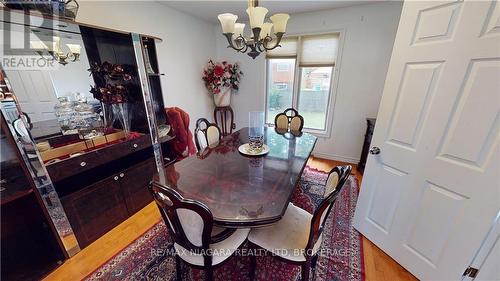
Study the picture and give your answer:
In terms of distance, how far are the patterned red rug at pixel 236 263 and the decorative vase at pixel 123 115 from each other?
3.88 ft

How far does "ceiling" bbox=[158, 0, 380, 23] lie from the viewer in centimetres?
261

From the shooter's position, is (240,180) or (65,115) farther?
(65,115)

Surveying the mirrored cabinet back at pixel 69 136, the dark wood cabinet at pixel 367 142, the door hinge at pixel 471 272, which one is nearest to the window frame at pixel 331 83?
the dark wood cabinet at pixel 367 142

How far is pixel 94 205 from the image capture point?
1.72m

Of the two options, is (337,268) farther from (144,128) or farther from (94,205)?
(144,128)

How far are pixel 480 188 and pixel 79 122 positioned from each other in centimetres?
312

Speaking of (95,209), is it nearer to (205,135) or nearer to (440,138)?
(205,135)

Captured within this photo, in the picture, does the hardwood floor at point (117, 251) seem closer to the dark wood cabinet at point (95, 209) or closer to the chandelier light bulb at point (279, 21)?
the dark wood cabinet at point (95, 209)

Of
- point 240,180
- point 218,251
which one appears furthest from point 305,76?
point 218,251

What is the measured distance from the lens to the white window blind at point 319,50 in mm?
3053

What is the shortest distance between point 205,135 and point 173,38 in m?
1.80

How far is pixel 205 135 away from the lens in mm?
2275
